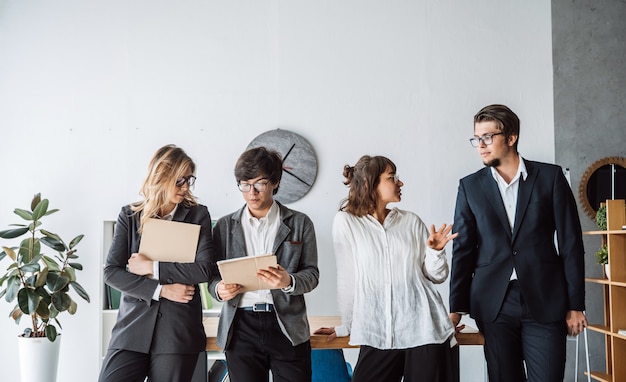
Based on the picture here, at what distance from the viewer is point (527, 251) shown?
230cm

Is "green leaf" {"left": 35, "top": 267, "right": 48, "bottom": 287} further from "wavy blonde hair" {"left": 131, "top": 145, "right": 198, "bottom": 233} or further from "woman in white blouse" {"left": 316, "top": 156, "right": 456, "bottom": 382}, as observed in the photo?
"woman in white blouse" {"left": 316, "top": 156, "right": 456, "bottom": 382}

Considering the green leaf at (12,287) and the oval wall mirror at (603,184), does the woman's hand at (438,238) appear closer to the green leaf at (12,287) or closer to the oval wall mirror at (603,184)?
the oval wall mirror at (603,184)

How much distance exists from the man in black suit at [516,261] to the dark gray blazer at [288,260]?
26.2 inches

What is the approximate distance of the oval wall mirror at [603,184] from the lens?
458 centimetres

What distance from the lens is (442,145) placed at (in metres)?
4.54

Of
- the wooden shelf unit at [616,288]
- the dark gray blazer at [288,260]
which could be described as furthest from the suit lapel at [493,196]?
the wooden shelf unit at [616,288]

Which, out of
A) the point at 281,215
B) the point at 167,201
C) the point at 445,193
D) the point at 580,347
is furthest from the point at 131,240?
the point at 580,347

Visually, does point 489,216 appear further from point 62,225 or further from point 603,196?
point 62,225

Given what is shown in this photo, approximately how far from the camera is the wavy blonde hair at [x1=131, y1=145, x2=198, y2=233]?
219 centimetres

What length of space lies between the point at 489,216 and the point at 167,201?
131cm

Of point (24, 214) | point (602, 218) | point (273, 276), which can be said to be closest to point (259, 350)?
point (273, 276)

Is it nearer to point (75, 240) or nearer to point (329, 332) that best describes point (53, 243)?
point (75, 240)

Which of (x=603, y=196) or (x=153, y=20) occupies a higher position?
(x=153, y=20)

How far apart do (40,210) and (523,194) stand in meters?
3.29
